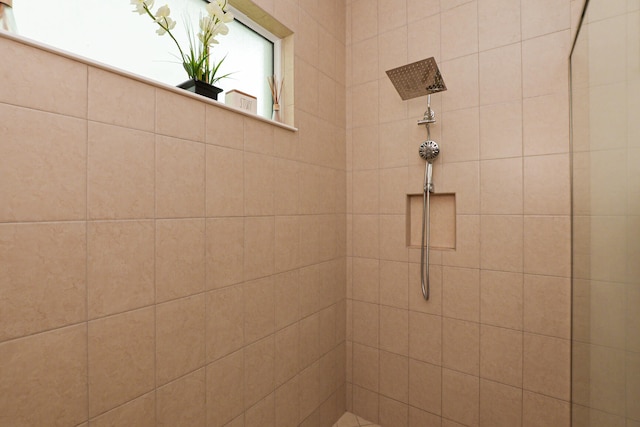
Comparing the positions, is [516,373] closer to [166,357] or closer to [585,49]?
[585,49]

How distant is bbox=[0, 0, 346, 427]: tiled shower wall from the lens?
2.34 ft

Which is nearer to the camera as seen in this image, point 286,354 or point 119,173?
point 119,173

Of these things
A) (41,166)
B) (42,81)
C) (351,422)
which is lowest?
(351,422)

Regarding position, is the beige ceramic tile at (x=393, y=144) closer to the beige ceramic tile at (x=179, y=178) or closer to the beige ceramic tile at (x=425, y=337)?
the beige ceramic tile at (x=425, y=337)

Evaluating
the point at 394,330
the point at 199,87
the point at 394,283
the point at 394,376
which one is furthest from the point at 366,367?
the point at 199,87

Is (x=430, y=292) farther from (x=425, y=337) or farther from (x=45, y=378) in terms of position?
(x=45, y=378)

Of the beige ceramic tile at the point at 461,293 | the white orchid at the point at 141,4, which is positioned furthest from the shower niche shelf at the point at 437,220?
the white orchid at the point at 141,4

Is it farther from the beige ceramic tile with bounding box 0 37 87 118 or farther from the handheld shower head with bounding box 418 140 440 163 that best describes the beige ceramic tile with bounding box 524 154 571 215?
the beige ceramic tile with bounding box 0 37 87 118

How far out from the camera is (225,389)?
1.16 m

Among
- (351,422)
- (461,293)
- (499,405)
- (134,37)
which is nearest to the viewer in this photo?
(134,37)

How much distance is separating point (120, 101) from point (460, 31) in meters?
1.61

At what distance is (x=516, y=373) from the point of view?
1405 mm

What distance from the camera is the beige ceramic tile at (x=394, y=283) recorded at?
67.2 inches

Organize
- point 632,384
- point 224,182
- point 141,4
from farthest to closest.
Answer: point 224,182, point 141,4, point 632,384
